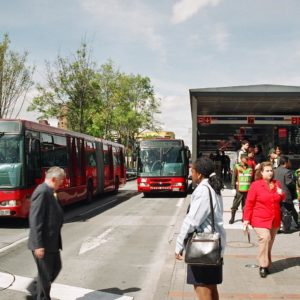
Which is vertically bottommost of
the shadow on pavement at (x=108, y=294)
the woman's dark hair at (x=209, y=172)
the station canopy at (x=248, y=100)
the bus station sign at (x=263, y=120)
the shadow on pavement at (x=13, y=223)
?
the shadow on pavement at (x=108, y=294)

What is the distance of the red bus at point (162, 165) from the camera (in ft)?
74.7

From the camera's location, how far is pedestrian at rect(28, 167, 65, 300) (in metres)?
5.28

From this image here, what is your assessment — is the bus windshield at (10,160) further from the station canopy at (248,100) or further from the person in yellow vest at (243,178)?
the station canopy at (248,100)

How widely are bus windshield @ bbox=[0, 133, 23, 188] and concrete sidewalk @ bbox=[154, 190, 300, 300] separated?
4702mm

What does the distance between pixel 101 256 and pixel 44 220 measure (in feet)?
12.6

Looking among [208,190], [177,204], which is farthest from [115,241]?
[177,204]

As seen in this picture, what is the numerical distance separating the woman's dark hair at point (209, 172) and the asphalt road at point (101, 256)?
2396 millimetres

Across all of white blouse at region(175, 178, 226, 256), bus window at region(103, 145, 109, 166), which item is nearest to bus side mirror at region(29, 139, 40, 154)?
white blouse at region(175, 178, 226, 256)

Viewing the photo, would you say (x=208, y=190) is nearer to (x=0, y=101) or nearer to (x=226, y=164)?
(x=0, y=101)

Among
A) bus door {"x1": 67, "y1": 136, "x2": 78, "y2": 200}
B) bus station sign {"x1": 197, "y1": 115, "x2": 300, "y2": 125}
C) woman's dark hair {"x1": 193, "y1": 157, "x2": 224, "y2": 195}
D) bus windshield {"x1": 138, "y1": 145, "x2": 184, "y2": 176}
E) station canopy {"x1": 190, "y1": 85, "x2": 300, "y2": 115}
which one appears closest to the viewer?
woman's dark hair {"x1": 193, "y1": 157, "x2": 224, "y2": 195}

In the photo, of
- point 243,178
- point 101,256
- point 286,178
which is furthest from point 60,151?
point 286,178

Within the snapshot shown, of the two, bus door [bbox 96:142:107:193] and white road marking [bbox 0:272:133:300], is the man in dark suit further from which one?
bus door [bbox 96:142:107:193]

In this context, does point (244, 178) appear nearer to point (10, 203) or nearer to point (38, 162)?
point (38, 162)

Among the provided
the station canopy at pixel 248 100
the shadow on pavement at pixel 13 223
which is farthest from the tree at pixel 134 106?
the shadow on pavement at pixel 13 223
